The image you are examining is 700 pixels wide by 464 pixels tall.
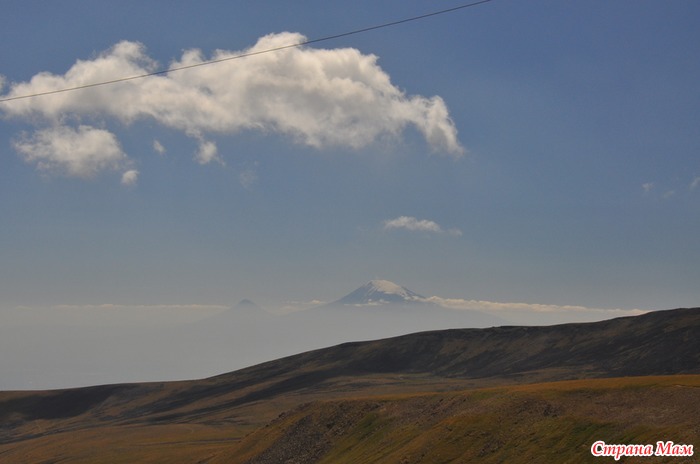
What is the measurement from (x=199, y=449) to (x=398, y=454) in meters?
53.4

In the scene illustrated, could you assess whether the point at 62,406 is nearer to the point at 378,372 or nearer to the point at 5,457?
the point at 5,457

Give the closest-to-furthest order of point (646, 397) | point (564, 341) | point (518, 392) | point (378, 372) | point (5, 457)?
point (646, 397)
point (518, 392)
point (5, 457)
point (564, 341)
point (378, 372)

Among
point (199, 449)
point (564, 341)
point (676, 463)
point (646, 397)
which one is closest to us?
point (676, 463)

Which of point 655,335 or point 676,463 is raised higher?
point 655,335

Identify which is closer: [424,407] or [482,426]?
[482,426]

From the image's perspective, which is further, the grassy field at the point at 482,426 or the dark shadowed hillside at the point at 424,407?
the dark shadowed hillside at the point at 424,407

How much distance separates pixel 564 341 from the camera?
17238 cm

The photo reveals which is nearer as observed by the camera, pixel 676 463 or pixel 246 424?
pixel 676 463

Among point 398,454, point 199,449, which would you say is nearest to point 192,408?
point 199,449

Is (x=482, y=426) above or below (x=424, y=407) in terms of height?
below

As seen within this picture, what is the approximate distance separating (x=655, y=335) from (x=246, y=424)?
90.3 metres

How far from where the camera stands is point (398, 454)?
189ft

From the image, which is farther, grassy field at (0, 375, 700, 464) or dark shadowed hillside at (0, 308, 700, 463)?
dark shadowed hillside at (0, 308, 700, 463)

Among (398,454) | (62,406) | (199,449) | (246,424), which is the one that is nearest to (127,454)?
(199,449)
